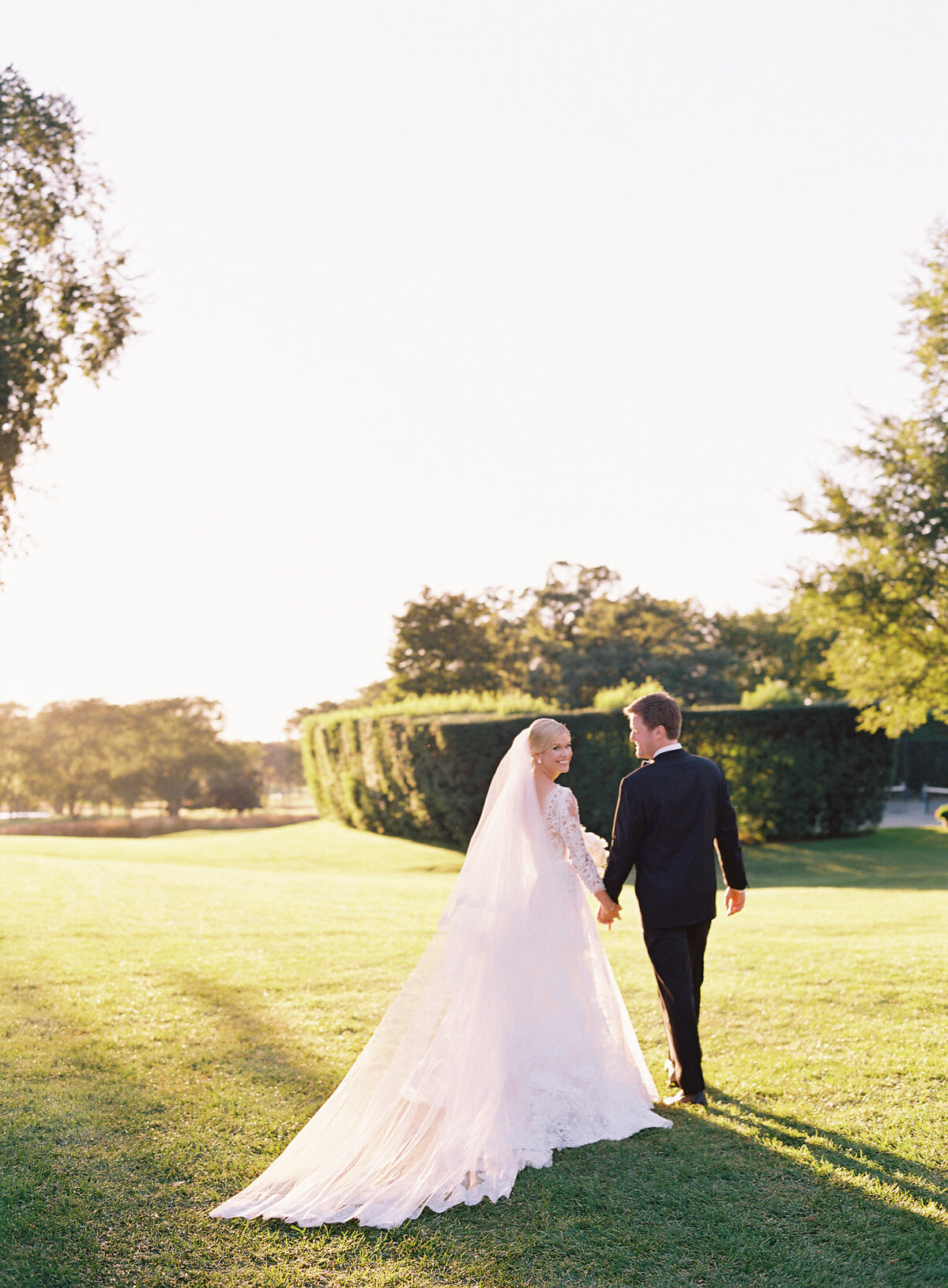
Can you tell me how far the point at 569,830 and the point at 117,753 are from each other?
55.3 metres

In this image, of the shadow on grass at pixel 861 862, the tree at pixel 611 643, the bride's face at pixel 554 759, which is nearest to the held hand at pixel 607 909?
the bride's face at pixel 554 759

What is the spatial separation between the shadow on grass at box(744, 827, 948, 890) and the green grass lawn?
6649mm

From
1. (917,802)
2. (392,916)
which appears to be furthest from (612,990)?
(917,802)

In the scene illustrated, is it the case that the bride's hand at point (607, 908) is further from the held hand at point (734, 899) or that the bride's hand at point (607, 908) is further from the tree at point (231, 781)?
→ the tree at point (231, 781)

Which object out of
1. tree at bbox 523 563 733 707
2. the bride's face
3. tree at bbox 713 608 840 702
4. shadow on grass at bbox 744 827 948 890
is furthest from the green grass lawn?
tree at bbox 713 608 840 702

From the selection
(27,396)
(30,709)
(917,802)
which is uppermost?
(27,396)

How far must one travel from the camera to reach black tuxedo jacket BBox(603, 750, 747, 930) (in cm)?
548

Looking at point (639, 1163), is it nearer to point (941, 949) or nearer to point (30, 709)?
point (941, 949)

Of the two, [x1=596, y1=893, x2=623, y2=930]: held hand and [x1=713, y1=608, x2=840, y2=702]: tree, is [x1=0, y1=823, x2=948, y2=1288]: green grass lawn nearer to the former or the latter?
[x1=596, y1=893, x2=623, y2=930]: held hand

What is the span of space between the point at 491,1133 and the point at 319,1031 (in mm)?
2538

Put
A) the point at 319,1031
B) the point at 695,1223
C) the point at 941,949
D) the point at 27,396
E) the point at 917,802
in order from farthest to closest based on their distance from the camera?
1. the point at 917,802
2. the point at 27,396
3. the point at 941,949
4. the point at 319,1031
5. the point at 695,1223

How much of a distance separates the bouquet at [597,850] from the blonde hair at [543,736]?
0.58 m

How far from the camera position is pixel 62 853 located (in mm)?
21719

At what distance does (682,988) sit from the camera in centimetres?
551
